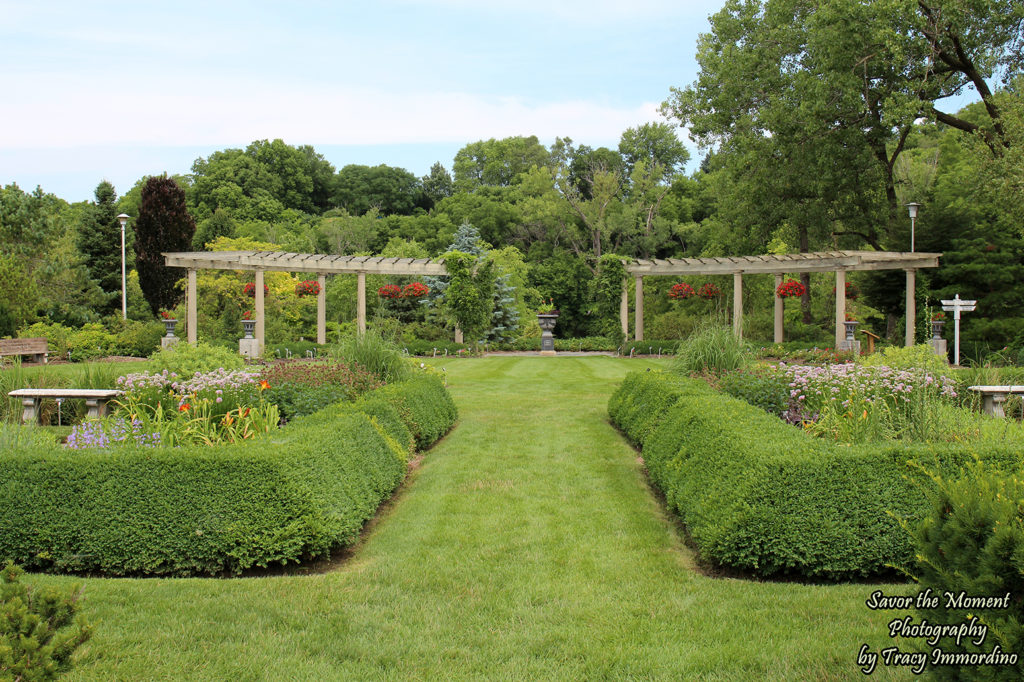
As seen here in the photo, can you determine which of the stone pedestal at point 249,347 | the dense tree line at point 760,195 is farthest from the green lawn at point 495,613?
Answer: the stone pedestal at point 249,347

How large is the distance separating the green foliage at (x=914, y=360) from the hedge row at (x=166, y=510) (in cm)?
493

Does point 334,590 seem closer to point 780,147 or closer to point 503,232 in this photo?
point 780,147

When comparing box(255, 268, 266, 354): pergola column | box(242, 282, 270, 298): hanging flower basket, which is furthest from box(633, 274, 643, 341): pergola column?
box(242, 282, 270, 298): hanging flower basket

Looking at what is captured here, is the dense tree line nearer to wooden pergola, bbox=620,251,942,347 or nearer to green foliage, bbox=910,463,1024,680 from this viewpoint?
wooden pergola, bbox=620,251,942,347

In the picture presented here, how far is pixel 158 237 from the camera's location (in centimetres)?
2344

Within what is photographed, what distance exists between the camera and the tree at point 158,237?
919 inches

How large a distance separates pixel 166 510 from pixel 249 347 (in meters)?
12.8

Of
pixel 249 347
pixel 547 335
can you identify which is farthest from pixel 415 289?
pixel 249 347

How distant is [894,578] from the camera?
375 cm

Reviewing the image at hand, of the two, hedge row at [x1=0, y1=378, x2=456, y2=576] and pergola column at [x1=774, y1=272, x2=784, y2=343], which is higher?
pergola column at [x1=774, y1=272, x2=784, y2=343]

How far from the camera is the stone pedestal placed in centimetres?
1584

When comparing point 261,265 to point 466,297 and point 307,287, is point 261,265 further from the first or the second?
point 466,297

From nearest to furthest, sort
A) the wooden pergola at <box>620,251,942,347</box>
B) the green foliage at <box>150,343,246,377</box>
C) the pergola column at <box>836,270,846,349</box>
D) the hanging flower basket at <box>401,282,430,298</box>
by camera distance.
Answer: the green foliage at <box>150,343,246,377</box> → the wooden pergola at <box>620,251,942,347</box> → the pergola column at <box>836,270,846,349</box> → the hanging flower basket at <box>401,282,430,298</box>

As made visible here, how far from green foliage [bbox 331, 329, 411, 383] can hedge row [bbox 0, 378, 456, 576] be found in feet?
13.6
